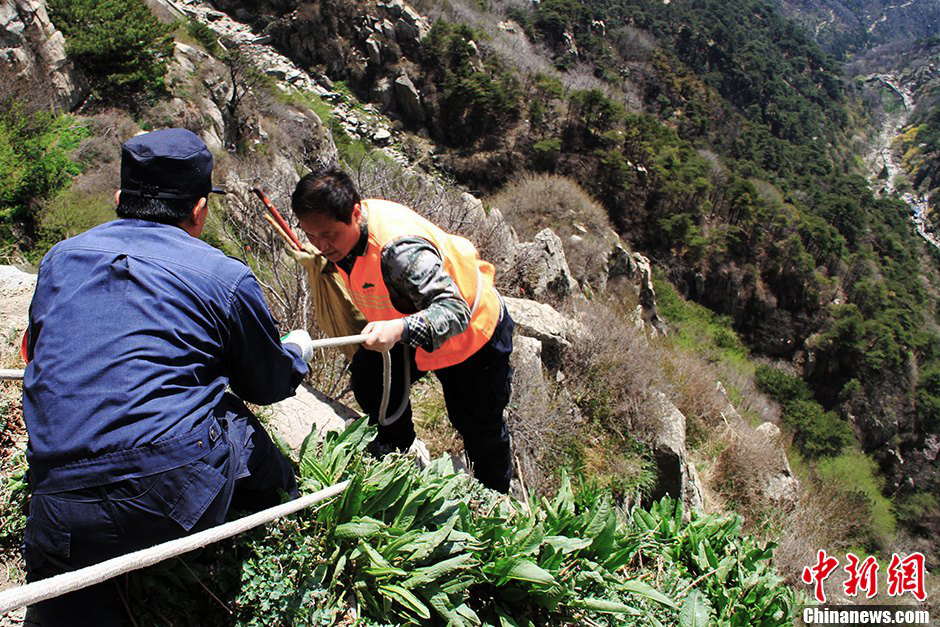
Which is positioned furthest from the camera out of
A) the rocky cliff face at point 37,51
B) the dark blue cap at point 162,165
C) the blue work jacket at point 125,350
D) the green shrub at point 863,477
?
the green shrub at point 863,477

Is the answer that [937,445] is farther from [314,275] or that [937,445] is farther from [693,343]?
[314,275]

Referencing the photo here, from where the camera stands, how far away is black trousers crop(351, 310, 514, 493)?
2625 mm

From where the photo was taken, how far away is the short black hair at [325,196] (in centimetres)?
203

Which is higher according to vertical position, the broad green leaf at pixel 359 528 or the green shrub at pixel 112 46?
the broad green leaf at pixel 359 528

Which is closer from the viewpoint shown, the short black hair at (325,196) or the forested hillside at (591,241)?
the short black hair at (325,196)

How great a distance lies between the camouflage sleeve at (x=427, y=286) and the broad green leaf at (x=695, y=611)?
158cm

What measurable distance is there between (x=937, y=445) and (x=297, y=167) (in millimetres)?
33613

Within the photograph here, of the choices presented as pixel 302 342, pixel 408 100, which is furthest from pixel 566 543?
pixel 408 100

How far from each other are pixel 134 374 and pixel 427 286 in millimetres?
1096

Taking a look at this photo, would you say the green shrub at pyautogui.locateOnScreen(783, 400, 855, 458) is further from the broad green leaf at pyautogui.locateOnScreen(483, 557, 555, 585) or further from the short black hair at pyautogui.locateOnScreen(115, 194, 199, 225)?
the short black hair at pyautogui.locateOnScreen(115, 194, 199, 225)

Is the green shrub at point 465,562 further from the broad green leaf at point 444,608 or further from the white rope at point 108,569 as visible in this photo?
the white rope at point 108,569

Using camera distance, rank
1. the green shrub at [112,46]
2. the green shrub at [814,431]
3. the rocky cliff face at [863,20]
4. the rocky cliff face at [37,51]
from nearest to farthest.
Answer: the rocky cliff face at [37,51], the green shrub at [112,46], the green shrub at [814,431], the rocky cliff face at [863,20]

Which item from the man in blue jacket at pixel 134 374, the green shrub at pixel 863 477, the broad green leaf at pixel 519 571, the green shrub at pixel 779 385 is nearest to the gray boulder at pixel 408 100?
the green shrub at pixel 779 385

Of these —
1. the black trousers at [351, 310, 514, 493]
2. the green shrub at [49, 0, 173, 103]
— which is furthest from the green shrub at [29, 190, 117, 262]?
the black trousers at [351, 310, 514, 493]
